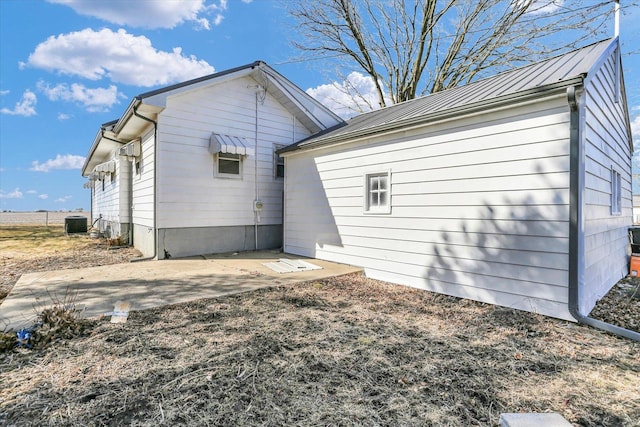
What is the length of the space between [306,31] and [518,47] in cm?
896

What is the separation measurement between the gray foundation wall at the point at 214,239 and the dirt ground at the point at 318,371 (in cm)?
388

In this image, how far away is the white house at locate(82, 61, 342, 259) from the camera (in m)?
7.30

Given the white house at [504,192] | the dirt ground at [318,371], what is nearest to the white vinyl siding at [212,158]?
the white house at [504,192]

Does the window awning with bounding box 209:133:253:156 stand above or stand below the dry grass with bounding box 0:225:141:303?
above

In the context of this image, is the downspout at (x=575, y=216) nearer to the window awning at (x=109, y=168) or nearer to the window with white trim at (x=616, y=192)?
the window with white trim at (x=616, y=192)

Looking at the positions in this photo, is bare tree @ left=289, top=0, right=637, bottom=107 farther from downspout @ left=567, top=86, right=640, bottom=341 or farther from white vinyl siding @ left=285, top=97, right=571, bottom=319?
downspout @ left=567, top=86, right=640, bottom=341

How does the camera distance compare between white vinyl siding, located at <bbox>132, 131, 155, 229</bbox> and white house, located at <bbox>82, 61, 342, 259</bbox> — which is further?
white vinyl siding, located at <bbox>132, 131, 155, 229</bbox>

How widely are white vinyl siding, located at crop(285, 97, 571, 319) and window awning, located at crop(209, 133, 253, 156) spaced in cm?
272

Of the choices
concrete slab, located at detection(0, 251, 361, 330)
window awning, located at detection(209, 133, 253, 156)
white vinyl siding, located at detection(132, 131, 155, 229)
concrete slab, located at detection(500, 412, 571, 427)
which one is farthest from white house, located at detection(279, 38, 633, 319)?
white vinyl siding, located at detection(132, 131, 155, 229)

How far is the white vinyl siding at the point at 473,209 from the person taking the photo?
12.3 ft

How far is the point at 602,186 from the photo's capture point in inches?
189

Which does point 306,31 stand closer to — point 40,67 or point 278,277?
point 40,67

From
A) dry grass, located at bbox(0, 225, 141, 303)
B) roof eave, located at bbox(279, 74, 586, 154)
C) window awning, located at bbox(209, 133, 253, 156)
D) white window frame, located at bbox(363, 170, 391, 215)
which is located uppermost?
window awning, located at bbox(209, 133, 253, 156)

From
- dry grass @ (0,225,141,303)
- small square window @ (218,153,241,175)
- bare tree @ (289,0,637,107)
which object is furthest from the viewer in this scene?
bare tree @ (289,0,637,107)
